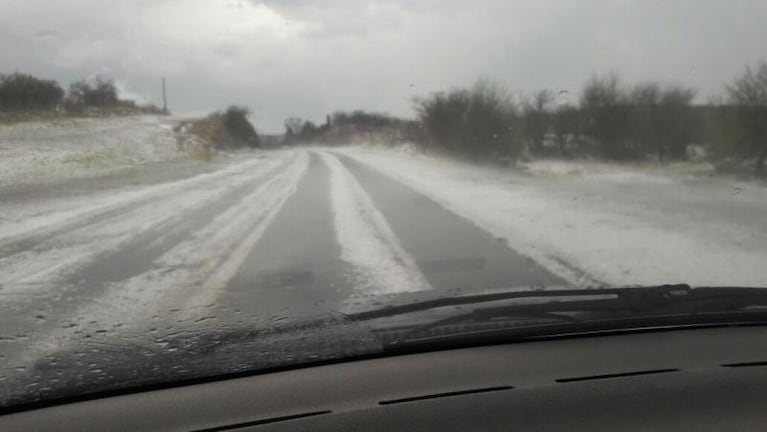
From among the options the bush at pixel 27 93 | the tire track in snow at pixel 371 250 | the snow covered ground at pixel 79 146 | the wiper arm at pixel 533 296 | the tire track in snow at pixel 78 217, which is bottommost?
the tire track in snow at pixel 371 250

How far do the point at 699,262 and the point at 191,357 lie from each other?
6859 mm

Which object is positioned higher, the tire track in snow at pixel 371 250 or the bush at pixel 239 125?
the bush at pixel 239 125

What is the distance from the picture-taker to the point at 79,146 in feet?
40.8

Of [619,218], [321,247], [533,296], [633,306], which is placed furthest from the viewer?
[619,218]

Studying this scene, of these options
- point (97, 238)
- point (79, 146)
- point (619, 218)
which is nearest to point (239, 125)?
point (79, 146)

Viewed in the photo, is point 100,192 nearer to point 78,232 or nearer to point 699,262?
point 78,232

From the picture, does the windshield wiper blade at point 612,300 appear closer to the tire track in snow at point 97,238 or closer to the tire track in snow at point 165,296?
the tire track in snow at point 165,296

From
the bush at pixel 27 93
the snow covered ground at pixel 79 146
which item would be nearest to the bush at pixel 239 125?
the snow covered ground at pixel 79 146

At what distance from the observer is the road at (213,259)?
209 inches

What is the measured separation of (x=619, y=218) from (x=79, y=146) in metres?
9.69

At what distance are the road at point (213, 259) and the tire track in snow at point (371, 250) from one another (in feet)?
0.07

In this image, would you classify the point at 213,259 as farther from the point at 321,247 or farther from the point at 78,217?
the point at 78,217

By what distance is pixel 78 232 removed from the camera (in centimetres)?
1030

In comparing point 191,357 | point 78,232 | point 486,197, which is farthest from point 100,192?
point 191,357
